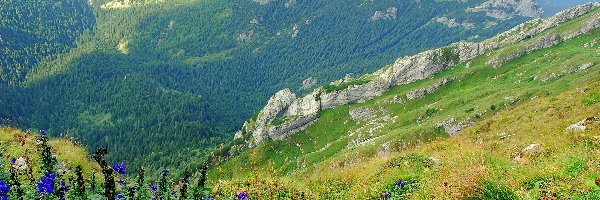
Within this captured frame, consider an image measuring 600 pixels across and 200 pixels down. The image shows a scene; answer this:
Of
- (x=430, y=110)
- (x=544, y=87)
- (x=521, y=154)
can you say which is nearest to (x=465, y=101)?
(x=430, y=110)

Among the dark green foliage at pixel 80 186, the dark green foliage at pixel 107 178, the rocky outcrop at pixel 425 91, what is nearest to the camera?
the dark green foliage at pixel 107 178

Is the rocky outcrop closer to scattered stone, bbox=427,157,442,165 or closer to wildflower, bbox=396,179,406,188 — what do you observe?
scattered stone, bbox=427,157,442,165

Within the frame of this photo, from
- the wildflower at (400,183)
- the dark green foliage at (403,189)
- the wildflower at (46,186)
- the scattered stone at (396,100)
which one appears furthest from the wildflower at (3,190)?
Answer: the scattered stone at (396,100)

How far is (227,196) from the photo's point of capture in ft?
57.0

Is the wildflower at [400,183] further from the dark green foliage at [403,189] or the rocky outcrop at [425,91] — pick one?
the rocky outcrop at [425,91]

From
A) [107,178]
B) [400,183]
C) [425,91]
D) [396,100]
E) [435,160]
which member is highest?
[396,100]

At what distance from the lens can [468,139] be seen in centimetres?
3562

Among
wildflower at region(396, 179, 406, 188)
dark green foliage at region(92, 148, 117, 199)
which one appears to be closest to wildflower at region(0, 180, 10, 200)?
dark green foliage at region(92, 148, 117, 199)

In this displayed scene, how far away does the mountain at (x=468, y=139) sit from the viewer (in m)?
12.9

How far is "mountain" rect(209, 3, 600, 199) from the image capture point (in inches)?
509

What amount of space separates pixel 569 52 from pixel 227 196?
164662mm

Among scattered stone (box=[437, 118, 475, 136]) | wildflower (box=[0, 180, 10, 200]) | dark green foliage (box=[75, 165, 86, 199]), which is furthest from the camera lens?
scattered stone (box=[437, 118, 475, 136])

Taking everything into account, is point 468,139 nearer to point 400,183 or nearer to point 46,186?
point 400,183

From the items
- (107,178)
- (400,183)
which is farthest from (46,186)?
(400,183)
